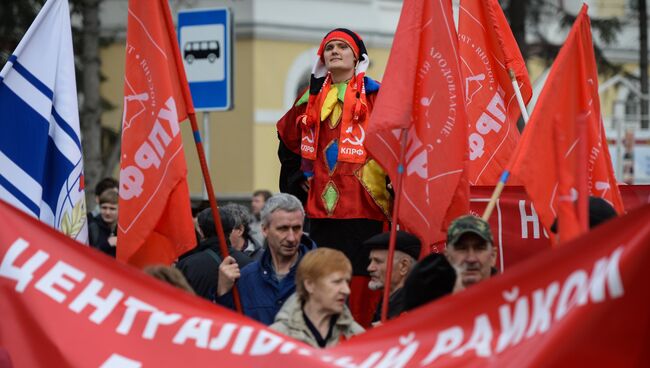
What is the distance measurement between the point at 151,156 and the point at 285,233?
87cm

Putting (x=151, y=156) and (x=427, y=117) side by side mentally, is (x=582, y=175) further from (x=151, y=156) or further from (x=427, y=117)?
(x=151, y=156)

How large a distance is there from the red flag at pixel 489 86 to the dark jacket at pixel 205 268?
159cm

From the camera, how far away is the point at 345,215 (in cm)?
956

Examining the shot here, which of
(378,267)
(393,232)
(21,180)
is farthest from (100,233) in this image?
(393,232)

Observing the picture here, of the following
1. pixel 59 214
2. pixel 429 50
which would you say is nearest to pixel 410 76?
pixel 429 50

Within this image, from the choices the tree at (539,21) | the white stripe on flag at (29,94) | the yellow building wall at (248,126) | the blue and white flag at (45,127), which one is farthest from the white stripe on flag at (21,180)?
the yellow building wall at (248,126)

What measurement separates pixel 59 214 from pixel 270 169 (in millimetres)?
20946

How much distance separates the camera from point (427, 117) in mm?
8516

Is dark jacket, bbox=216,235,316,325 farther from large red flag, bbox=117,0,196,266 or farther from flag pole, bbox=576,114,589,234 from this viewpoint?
flag pole, bbox=576,114,589,234

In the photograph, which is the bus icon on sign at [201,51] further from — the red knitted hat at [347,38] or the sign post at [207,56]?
the red knitted hat at [347,38]

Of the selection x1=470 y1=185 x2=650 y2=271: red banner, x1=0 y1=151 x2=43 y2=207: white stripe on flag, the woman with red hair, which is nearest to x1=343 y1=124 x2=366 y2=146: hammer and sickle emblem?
x1=470 y1=185 x2=650 y2=271: red banner

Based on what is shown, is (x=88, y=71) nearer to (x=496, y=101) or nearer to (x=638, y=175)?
(x=638, y=175)

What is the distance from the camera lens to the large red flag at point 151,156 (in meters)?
8.44

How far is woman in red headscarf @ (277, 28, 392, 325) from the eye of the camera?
373 inches
